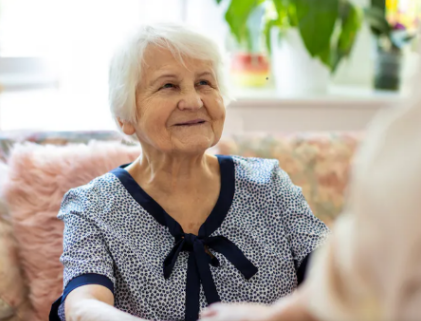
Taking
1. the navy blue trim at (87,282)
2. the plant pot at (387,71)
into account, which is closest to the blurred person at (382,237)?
the navy blue trim at (87,282)

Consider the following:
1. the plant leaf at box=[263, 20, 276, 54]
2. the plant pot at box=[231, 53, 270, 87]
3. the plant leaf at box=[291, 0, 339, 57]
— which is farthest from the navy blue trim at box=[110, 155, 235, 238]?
the plant pot at box=[231, 53, 270, 87]

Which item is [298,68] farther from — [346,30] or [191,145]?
[191,145]

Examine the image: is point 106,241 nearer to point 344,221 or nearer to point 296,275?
point 296,275

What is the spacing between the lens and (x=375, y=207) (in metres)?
0.52

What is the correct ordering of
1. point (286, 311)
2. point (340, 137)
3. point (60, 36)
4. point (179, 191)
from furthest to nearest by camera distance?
1. point (60, 36)
2. point (340, 137)
3. point (179, 191)
4. point (286, 311)

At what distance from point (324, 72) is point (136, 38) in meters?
1.35

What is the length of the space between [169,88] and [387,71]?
5.28 feet

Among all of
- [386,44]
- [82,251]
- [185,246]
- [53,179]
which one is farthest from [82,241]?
[386,44]

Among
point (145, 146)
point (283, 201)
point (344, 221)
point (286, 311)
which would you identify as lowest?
point (283, 201)

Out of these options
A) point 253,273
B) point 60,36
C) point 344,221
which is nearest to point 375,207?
point 344,221

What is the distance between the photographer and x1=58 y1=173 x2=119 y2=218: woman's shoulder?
1414 mm

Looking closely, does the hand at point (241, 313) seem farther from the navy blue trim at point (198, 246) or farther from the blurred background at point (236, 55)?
the blurred background at point (236, 55)

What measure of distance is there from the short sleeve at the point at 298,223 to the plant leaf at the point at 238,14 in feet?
3.33

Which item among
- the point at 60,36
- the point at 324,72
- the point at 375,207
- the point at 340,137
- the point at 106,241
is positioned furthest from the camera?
the point at 324,72
